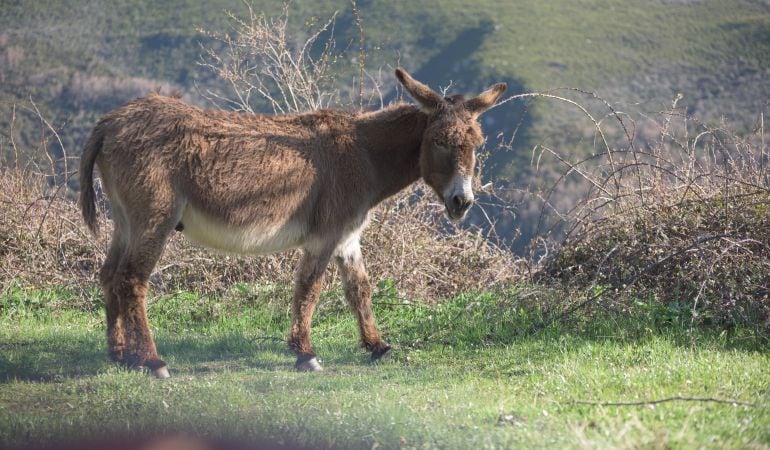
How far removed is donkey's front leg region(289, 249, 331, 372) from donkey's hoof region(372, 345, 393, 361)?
1.73 feet

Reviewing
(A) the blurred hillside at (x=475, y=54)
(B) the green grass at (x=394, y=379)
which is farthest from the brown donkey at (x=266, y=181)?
(A) the blurred hillside at (x=475, y=54)

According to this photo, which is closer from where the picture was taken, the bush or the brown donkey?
the brown donkey

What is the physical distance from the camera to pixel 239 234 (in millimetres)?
6891

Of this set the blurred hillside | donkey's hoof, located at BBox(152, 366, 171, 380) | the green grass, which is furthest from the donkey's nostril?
the blurred hillside

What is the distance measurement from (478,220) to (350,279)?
13.8m

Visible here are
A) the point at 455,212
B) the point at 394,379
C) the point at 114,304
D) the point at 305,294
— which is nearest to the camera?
the point at 394,379

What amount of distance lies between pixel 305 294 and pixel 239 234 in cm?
71

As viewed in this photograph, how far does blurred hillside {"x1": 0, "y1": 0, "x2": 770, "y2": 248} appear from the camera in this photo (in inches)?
951

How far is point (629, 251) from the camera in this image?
7.92 m

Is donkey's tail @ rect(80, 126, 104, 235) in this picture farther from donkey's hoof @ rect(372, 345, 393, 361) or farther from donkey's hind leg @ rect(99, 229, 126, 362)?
donkey's hoof @ rect(372, 345, 393, 361)

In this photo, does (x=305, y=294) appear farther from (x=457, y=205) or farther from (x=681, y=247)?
(x=681, y=247)

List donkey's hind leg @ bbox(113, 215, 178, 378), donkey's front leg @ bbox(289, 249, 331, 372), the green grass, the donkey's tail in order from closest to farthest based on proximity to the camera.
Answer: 1. the green grass
2. donkey's hind leg @ bbox(113, 215, 178, 378)
3. the donkey's tail
4. donkey's front leg @ bbox(289, 249, 331, 372)

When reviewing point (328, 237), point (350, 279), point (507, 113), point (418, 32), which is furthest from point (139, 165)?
point (418, 32)

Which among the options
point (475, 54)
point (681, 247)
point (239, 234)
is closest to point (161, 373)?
point (239, 234)
